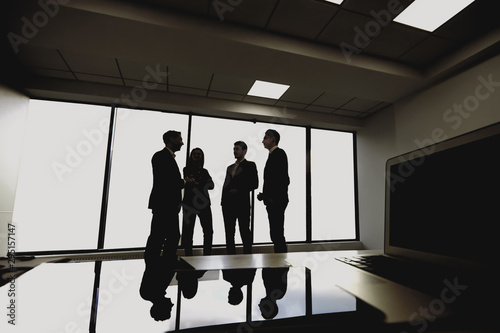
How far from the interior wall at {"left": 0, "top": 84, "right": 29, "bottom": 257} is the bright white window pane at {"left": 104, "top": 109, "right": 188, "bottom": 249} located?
1169mm

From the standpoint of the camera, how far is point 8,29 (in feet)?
8.21

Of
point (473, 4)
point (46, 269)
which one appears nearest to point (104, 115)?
point (46, 269)

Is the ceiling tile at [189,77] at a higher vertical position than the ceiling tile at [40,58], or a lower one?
higher

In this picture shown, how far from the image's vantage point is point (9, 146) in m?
3.15

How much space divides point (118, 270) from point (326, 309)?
49 cm

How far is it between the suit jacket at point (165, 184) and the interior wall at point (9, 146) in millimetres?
2003

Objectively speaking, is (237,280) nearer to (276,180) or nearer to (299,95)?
(276,180)

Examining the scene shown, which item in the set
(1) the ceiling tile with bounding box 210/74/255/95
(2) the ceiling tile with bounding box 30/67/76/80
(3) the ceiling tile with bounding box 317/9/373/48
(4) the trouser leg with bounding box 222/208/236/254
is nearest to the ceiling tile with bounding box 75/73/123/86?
(2) the ceiling tile with bounding box 30/67/76/80

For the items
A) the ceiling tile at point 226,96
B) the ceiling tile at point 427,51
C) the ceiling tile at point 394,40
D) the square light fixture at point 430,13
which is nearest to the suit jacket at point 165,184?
the ceiling tile at point 226,96

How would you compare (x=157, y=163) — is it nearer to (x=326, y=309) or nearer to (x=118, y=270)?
(x=118, y=270)

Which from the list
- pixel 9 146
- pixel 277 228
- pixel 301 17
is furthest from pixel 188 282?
pixel 9 146

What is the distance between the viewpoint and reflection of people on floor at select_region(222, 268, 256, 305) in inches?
Result: 14.8

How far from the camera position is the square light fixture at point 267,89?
384 centimetres

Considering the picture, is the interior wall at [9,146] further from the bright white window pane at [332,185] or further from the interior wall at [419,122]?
the interior wall at [419,122]
